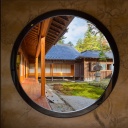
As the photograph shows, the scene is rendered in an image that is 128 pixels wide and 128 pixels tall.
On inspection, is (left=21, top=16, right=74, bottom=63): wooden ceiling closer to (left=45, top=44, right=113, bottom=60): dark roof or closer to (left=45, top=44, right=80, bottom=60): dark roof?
(left=45, top=44, right=113, bottom=60): dark roof

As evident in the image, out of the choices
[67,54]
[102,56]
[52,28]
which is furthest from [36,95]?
[67,54]

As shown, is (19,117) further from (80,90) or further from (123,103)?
(80,90)

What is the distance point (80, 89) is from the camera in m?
8.79

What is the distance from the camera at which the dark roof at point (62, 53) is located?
926cm

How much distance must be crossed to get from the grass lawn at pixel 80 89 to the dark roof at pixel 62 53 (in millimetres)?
1265

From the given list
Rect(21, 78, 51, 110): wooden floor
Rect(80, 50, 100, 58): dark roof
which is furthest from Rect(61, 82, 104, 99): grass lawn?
Rect(21, 78, 51, 110): wooden floor

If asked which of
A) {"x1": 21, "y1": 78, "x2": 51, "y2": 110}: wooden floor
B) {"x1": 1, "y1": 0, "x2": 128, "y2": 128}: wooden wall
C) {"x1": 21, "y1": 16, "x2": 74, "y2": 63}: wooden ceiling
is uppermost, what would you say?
{"x1": 21, "y1": 16, "x2": 74, "y2": 63}: wooden ceiling

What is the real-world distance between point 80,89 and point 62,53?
2.18 meters

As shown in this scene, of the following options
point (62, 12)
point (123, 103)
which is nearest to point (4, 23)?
point (62, 12)

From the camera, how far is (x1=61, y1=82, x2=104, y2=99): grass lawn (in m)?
8.48

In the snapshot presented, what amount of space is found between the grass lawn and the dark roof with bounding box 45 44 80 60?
4.15 feet

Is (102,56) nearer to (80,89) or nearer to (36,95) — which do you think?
(80,89)

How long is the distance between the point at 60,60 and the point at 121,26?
7.14 m

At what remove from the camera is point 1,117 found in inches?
77.1
